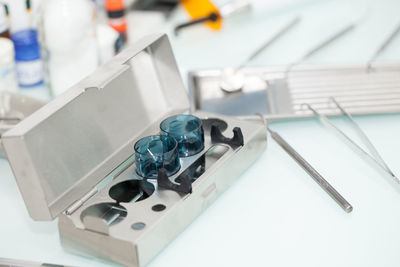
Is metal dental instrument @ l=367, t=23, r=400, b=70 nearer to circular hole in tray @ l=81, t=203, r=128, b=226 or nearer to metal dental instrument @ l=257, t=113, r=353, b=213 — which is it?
metal dental instrument @ l=257, t=113, r=353, b=213

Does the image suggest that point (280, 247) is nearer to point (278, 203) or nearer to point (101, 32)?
point (278, 203)

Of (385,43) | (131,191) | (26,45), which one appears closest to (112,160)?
(131,191)

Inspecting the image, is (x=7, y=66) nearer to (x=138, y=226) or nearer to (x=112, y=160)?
(x=112, y=160)

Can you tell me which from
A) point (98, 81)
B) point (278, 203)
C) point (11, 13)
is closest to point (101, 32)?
point (11, 13)

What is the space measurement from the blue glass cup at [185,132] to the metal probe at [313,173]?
0.53ft

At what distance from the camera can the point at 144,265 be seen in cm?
77

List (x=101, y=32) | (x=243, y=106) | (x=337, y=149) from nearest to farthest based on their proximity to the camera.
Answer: (x=337, y=149) < (x=243, y=106) < (x=101, y=32)

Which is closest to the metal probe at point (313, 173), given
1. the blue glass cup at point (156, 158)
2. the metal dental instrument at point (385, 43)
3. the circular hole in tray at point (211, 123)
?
the circular hole in tray at point (211, 123)

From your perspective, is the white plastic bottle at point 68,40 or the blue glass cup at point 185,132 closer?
the blue glass cup at point 185,132

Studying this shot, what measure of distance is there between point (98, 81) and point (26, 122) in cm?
12

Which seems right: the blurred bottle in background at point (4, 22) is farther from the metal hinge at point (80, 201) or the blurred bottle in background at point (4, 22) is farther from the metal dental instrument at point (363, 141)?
the metal dental instrument at point (363, 141)

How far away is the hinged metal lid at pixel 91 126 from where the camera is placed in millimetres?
766

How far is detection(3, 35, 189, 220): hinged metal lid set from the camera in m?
0.77

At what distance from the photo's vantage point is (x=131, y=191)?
0.88 meters
